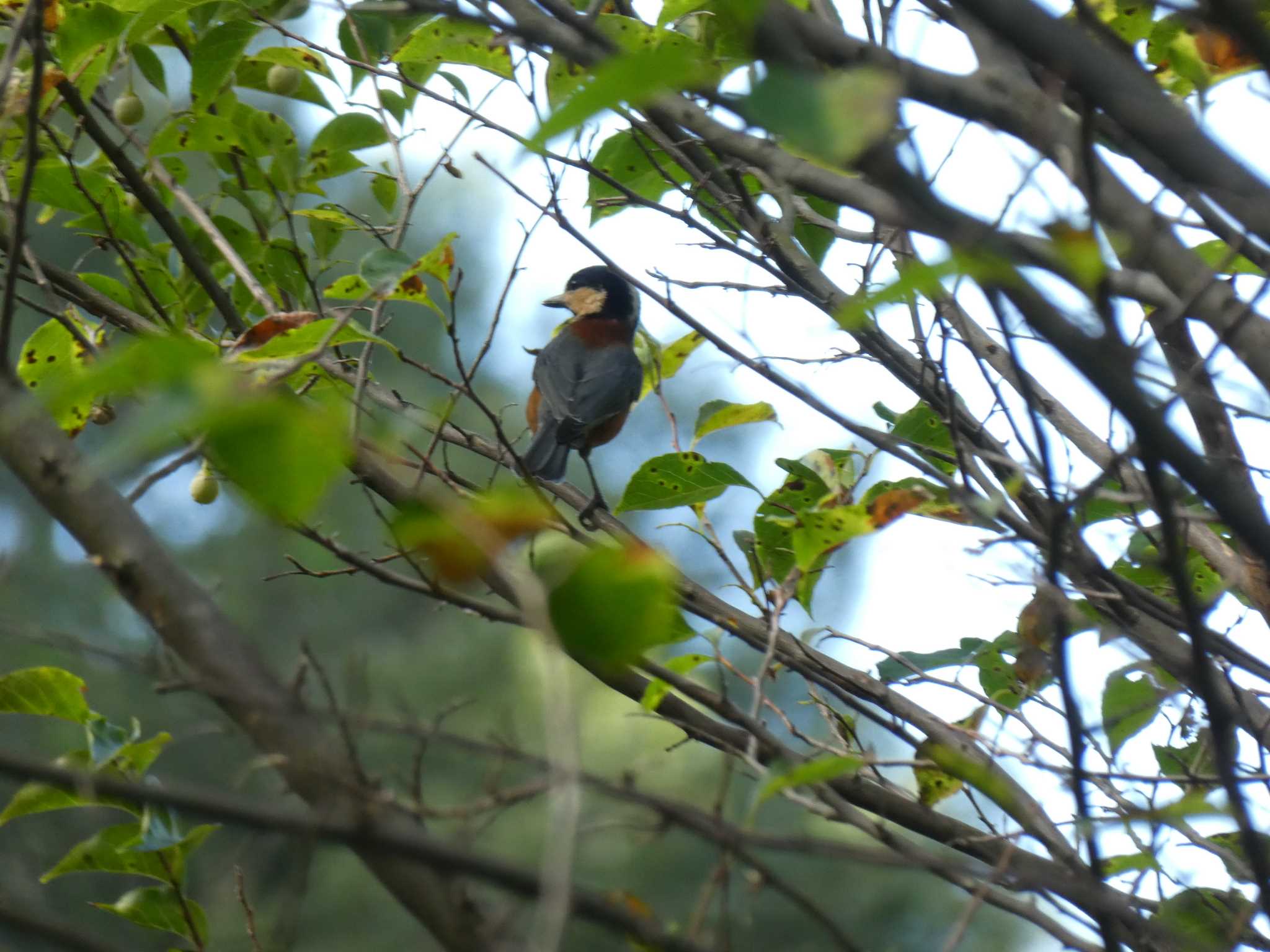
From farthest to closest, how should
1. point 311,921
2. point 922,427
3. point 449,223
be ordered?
point 449,223 < point 311,921 < point 922,427

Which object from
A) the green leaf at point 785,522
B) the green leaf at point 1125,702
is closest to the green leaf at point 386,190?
the green leaf at point 785,522

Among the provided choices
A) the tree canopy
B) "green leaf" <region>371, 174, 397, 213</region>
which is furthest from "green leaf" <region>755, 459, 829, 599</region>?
"green leaf" <region>371, 174, 397, 213</region>

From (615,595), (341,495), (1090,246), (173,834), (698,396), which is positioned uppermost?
(698,396)

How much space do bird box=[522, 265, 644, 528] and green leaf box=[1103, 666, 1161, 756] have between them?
250cm

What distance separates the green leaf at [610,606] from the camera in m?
0.72

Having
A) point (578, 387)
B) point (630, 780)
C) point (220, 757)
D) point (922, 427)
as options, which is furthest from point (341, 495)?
point (630, 780)

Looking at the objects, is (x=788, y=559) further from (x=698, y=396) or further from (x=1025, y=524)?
(x=698, y=396)

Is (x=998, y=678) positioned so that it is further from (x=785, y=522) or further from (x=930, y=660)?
(x=785, y=522)

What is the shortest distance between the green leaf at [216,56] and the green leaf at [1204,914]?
1853 mm

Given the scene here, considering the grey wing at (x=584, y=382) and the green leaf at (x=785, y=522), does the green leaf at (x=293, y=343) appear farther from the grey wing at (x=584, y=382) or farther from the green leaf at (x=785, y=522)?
the grey wing at (x=584, y=382)

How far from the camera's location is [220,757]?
1147 centimetres

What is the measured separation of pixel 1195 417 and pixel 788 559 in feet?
1.90

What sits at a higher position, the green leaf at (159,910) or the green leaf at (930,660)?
the green leaf at (930,660)

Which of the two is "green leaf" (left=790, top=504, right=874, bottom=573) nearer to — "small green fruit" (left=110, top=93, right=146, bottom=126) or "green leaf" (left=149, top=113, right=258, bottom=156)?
"green leaf" (left=149, top=113, right=258, bottom=156)
